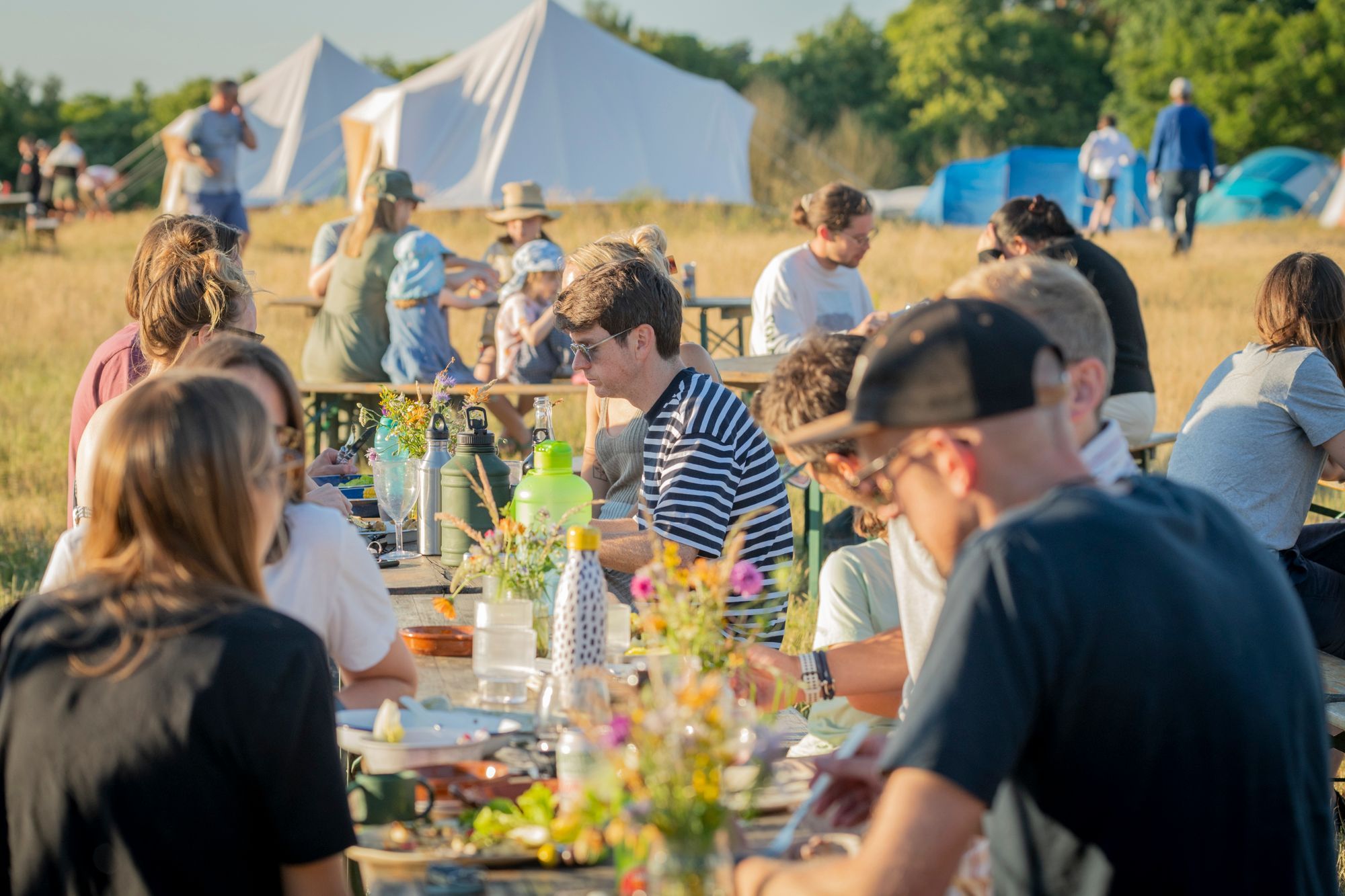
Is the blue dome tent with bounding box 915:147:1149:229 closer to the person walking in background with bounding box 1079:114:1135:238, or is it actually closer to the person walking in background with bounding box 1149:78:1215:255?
the person walking in background with bounding box 1079:114:1135:238

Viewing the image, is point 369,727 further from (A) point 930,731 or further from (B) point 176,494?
(A) point 930,731

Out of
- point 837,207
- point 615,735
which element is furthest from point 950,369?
point 837,207

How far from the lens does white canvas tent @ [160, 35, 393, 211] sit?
27.0 m

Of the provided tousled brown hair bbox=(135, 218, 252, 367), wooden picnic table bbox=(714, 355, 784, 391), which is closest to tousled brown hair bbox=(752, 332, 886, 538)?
tousled brown hair bbox=(135, 218, 252, 367)

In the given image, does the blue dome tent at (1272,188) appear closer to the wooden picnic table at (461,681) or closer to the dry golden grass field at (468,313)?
the dry golden grass field at (468,313)

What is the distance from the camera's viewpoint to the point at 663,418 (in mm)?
3633

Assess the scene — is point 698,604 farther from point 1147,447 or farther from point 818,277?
point 818,277

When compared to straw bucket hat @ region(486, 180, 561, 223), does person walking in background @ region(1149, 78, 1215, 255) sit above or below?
above

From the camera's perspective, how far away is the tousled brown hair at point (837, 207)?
23.7ft

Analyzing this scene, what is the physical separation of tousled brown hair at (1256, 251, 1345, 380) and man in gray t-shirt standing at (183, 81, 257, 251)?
35.5 feet

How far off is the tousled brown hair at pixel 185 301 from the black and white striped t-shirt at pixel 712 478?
1.16 meters

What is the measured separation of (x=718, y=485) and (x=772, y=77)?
41.6 metres

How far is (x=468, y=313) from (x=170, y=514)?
13114 millimetres

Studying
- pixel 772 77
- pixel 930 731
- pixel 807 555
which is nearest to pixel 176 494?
pixel 930 731
